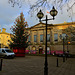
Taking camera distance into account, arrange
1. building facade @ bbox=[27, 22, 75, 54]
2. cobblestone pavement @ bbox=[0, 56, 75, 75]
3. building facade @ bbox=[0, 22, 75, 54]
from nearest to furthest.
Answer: cobblestone pavement @ bbox=[0, 56, 75, 75] → building facade @ bbox=[0, 22, 75, 54] → building facade @ bbox=[27, 22, 75, 54]

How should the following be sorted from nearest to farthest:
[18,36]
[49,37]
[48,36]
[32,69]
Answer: [32,69] < [18,36] < [49,37] < [48,36]

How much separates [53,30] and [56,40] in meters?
3.87

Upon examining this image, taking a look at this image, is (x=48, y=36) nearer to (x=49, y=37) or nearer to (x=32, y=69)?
(x=49, y=37)

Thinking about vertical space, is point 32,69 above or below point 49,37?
below

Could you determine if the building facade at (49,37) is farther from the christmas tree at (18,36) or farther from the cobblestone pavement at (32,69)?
the cobblestone pavement at (32,69)

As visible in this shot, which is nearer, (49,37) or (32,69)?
(32,69)

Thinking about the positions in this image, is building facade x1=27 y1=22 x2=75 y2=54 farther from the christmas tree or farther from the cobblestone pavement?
the cobblestone pavement

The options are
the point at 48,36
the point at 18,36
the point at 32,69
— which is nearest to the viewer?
the point at 32,69

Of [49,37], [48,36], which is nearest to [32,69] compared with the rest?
[49,37]

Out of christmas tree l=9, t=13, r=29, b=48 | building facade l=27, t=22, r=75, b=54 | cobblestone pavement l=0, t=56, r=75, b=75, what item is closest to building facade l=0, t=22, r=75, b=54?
building facade l=27, t=22, r=75, b=54

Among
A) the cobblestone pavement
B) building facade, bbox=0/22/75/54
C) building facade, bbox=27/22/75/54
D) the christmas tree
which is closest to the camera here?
the cobblestone pavement

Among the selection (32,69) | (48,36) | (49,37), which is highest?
(48,36)

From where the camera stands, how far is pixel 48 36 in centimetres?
3656

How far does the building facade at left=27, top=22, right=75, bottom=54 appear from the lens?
113 feet
